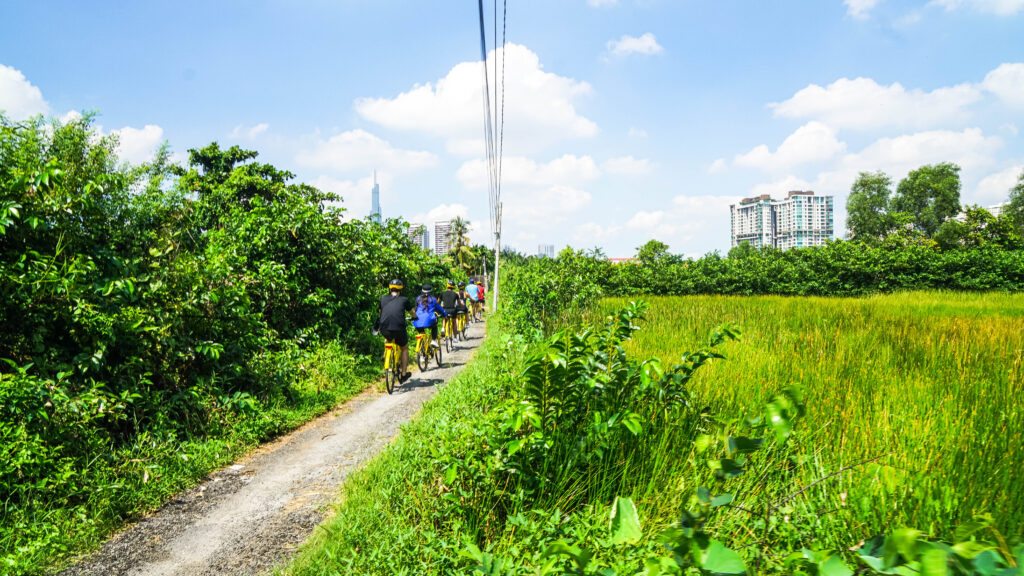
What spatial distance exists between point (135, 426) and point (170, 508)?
115 cm

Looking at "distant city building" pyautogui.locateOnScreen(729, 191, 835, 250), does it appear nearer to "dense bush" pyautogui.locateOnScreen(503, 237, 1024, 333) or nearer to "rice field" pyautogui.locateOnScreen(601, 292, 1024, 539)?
"dense bush" pyautogui.locateOnScreen(503, 237, 1024, 333)

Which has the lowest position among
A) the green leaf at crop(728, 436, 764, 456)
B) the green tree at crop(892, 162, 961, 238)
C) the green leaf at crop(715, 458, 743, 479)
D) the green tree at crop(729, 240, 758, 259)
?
the green leaf at crop(715, 458, 743, 479)

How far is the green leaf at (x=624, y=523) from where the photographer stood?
114 cm

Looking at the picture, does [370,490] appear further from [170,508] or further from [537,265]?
[537,265]

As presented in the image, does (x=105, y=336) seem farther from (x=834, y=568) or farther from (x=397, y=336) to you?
(x=834, y=568)

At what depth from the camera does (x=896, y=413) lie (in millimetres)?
3439

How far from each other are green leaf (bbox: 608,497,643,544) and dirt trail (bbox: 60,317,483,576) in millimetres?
3079

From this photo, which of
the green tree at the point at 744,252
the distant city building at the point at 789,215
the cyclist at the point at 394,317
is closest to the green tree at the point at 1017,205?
the green tree at the point at 744,252

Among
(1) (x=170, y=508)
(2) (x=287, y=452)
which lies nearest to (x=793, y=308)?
(2) (x=287, y=452)

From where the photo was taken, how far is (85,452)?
4.27 m

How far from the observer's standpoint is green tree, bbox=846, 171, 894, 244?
4928 cm

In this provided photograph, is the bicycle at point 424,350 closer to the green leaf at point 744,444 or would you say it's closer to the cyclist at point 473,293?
the cyclist at point 473,293

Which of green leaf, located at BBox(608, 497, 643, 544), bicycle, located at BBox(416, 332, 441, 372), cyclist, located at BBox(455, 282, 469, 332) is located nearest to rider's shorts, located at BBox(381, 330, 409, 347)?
bicycle, located at BBox(416, 332, 441, 372)

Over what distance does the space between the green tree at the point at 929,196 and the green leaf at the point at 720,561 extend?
201 ft
